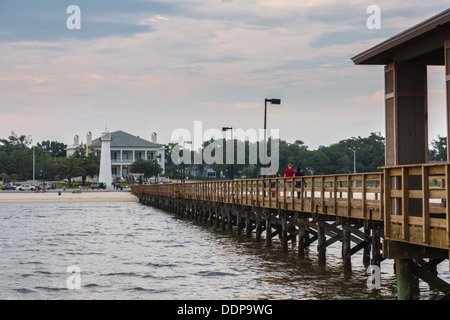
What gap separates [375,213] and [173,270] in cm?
857

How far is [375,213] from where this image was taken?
16.0m

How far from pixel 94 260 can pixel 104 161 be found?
343 ft

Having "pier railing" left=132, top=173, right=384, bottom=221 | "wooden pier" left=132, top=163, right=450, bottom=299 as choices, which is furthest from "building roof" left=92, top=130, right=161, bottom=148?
"wooden pier" left=132, top=163, right=450, bottom=299

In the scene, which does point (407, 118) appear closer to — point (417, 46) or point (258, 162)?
point (417, 46)

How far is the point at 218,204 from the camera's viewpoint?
125 feet

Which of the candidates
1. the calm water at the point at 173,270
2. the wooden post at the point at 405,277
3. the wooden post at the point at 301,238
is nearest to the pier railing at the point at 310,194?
the wooden post at the point at 301,238

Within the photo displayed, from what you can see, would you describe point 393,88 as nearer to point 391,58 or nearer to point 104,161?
point 391,58

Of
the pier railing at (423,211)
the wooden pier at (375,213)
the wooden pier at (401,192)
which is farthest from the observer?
the wooden pier at (401,192)

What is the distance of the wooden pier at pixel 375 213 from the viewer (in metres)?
12.0

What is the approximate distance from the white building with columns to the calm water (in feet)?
397

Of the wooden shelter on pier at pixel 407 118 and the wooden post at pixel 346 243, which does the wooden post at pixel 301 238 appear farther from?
the wooden shelter on pier at pixel 407 118

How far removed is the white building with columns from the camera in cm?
15625

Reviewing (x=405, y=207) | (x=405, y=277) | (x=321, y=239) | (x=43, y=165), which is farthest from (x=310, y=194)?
(x=43, y=165)

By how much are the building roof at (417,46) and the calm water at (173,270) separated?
630 centimetres
